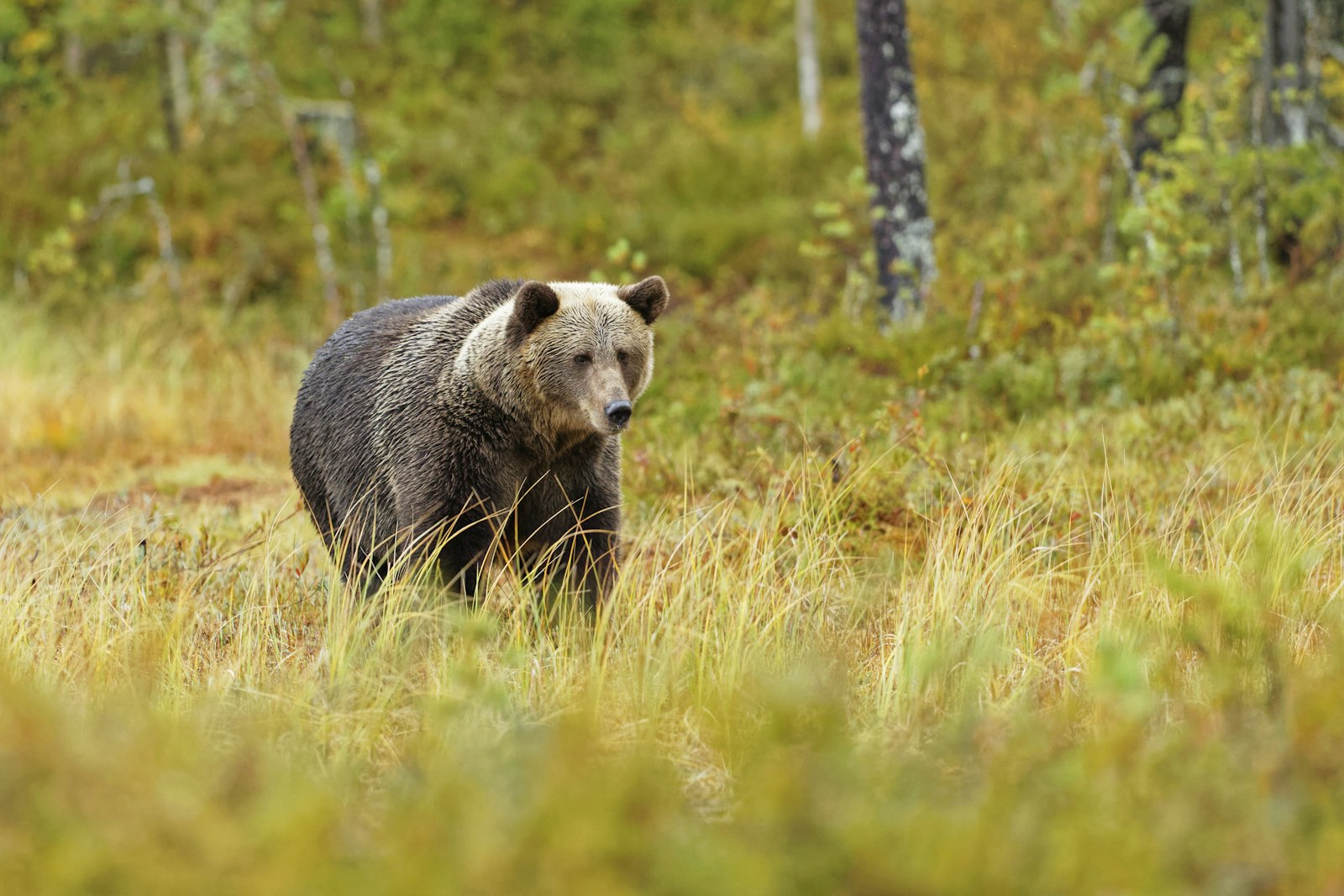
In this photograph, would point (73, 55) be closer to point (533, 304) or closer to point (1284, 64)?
point (1284, 64)

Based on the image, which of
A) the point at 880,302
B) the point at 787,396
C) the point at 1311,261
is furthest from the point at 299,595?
the point at 1311,261

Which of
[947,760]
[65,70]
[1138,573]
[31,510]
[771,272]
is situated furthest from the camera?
[65,70]

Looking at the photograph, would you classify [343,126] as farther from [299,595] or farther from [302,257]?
[299,595]

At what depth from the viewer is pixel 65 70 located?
21.8 m

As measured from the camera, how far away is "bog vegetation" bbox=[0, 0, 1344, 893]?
7.92ft

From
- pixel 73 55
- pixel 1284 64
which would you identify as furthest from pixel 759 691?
pixel 73 55

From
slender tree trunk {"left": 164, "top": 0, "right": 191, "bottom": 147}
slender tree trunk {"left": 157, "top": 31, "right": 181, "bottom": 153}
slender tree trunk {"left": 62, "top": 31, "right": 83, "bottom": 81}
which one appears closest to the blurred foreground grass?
slender tree trunk {"left": 157, "top": 31, "right": 181, "bottom": 153}

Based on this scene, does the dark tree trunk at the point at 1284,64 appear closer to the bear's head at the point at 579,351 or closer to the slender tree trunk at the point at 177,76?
the bear's head at the point at 579,351

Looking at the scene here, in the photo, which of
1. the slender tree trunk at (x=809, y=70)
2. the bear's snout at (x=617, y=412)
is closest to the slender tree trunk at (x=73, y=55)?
the slender tree trunk at (x=809, y=70)

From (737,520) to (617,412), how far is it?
0.86 metres

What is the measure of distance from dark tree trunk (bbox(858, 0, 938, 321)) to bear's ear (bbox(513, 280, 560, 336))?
5.54m

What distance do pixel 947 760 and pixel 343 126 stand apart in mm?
17134

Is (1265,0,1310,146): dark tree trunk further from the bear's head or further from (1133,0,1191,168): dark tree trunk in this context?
the bear's head

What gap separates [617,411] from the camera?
197 inches
